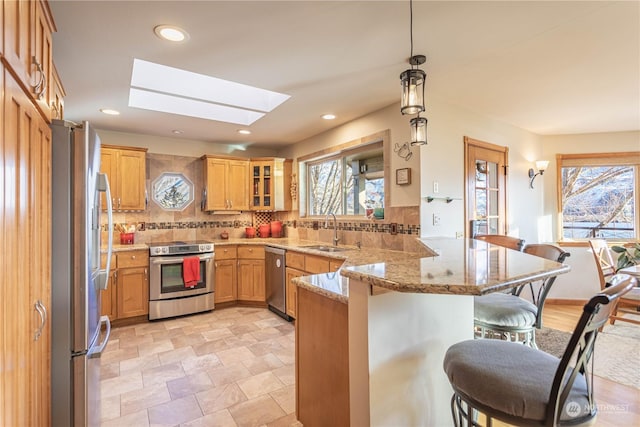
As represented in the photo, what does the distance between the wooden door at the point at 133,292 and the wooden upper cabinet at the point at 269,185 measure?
177 centimetres

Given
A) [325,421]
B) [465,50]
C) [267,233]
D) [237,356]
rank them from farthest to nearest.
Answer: [267,233]
[237,356]
[465,50]
[325,421]

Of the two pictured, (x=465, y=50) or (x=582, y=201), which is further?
(x=582, y=201)

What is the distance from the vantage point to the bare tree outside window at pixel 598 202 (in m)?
4.41

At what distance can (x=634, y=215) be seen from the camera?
14.3ft

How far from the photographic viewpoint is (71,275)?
157 cm

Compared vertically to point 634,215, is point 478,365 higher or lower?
lower

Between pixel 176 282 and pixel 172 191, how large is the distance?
55.2 inches

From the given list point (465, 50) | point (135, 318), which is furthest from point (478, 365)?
point (135, 318)

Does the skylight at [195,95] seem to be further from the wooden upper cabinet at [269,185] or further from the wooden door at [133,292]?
the wooden door at [133,292]

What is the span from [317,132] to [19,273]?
3.52 m

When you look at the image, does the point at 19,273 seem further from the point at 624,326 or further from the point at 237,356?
the point at 624,326

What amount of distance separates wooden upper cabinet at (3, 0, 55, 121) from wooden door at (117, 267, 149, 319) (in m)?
2.48

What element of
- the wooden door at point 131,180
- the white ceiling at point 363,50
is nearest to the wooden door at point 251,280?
the wooden door at point 131,180

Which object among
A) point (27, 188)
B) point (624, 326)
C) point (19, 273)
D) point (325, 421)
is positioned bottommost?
point (624, 326)
